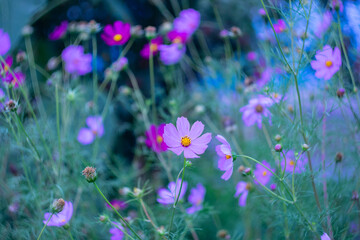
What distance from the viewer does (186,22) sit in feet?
4.14

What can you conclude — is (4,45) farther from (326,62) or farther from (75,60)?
(326,62)

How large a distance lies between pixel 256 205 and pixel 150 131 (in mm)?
341

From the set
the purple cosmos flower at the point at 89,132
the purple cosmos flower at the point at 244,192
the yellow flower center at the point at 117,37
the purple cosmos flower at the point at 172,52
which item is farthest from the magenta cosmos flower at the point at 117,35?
the purple cosmos flower at the point at 244,192

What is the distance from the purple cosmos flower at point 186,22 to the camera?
1215 mm

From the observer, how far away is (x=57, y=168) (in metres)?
0.89

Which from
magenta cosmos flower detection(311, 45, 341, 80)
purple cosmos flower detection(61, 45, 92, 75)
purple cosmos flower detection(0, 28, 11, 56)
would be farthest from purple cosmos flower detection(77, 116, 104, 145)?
magenta cosmos flower detection(311, 45, 341, 80)

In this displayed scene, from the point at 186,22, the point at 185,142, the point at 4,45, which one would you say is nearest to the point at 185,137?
the point at 185,142

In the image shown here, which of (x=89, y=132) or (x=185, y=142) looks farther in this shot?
(x=89, y=132)

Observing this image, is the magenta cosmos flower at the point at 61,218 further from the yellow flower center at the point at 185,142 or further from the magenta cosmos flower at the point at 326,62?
the magenta cosmos flower at the point at 326,62

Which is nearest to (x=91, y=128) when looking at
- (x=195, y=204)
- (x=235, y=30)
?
(x=195, y=204)

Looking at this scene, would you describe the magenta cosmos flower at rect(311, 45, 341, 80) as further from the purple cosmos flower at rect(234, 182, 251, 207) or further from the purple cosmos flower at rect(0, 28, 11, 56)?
the purple cosmos flower at rect(0, 28, 11, 56)

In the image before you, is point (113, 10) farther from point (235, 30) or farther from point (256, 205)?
point (256, 205)

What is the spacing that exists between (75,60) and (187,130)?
69cm

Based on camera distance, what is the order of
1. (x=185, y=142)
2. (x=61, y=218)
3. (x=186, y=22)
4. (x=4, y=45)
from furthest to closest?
(x=186, y=22)
(x=4, y=45)
(x=61, y=218)
(x=185, y=142)
